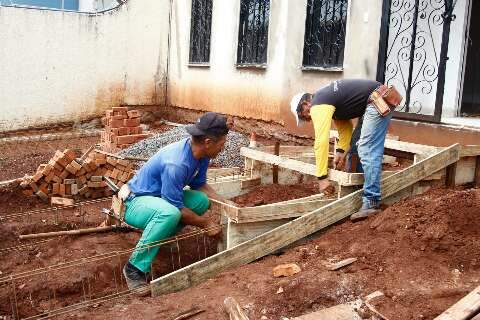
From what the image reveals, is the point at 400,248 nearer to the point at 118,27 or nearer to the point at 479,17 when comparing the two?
the point at 479,17

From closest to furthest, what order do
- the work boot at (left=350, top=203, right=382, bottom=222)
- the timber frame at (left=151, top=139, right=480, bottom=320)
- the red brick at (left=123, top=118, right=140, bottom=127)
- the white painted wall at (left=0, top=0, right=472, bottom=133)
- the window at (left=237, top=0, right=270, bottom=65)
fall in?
the timber frame at (left=151, top=139, right=480, bottom=320)
the work boot at (left=350, top=203, right=382, bottom=222)
the white painted wall at (left=0, top=0, right=472, bottom=133)
the window at (left=237, top=0, right=270, bottom=65)
the red brick at (left=123, top=118, right=140, bottom=127)

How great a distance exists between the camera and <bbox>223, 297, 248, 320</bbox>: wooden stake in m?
3.36

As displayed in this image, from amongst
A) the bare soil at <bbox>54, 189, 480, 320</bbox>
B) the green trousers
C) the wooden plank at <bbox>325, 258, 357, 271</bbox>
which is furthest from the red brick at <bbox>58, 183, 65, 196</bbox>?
the wooden plank at <bbox>325, 258, 357, 271</bbox>

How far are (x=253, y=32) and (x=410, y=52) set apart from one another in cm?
360

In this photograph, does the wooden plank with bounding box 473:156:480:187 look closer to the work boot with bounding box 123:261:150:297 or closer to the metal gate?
the metal gate

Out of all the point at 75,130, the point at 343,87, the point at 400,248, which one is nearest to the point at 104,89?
the point at 75,130

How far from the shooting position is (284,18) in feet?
29.9

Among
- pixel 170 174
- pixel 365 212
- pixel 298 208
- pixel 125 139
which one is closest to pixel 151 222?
pixel 170 174

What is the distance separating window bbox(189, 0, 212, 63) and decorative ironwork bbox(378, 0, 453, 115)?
15.8ft

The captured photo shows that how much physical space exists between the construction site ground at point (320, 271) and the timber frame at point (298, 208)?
10cm

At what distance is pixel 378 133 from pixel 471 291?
179 centimetres

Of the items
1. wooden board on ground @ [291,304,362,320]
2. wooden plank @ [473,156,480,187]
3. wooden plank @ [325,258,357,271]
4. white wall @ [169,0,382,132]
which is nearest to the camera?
wooden board on ground @ [291,304,362,320]

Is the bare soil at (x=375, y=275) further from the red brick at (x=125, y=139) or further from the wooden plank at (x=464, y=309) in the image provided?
the red brick at (x=125, y=139)

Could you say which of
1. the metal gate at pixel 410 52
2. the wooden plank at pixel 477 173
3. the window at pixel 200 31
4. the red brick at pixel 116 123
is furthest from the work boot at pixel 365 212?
the window at pixel 200 31
